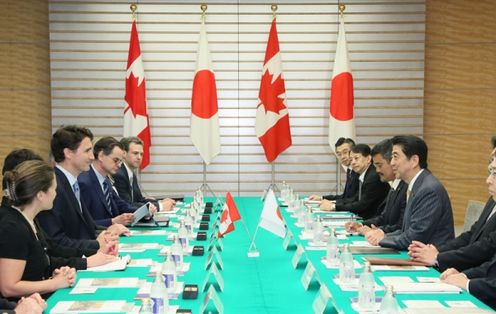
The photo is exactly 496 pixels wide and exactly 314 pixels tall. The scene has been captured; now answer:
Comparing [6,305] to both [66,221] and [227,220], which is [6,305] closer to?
[66,221]

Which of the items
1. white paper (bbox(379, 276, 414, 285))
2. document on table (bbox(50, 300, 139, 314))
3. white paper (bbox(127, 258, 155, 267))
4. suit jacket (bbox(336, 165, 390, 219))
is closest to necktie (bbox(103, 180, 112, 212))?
white paper (bbox(127, 258, 155, 267))

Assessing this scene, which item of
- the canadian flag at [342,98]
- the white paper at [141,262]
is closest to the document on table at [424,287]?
the white paper at [141,262]

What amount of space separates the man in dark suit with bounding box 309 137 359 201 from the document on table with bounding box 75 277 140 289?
3.84 m

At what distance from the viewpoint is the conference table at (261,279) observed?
2486 mm

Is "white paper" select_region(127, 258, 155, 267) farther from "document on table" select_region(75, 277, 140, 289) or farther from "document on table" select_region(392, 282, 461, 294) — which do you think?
"document on table" select_region(392, 282, 461, 294)

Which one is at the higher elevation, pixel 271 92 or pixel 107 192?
pixel 271 92

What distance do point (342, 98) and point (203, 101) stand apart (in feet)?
6.11

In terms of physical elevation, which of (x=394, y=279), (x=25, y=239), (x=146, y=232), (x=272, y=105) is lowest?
(x=146, y=232)

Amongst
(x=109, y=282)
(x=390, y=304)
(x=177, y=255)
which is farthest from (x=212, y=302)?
(x=177, y=255)

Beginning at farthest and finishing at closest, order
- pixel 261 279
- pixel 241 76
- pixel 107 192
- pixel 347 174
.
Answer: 1. pixel 241 76
2. pixel 347 174
3. pixel 107 192
4. pixel 261 279

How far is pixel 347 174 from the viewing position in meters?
7.06

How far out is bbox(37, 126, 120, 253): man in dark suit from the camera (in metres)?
3.68

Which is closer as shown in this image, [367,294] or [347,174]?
[367,294]

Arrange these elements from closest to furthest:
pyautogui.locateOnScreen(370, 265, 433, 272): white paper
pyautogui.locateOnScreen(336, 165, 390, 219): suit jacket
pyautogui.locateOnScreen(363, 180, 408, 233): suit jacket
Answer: pyautogui.locateOnScreen(370, 265, 433, 272): white paper
pyautogui.locateOnScreen(363, 180, 408, 233): suit jacket
pyautogui.locateOnScreen(336, 165, 390, 219): suit jacket
